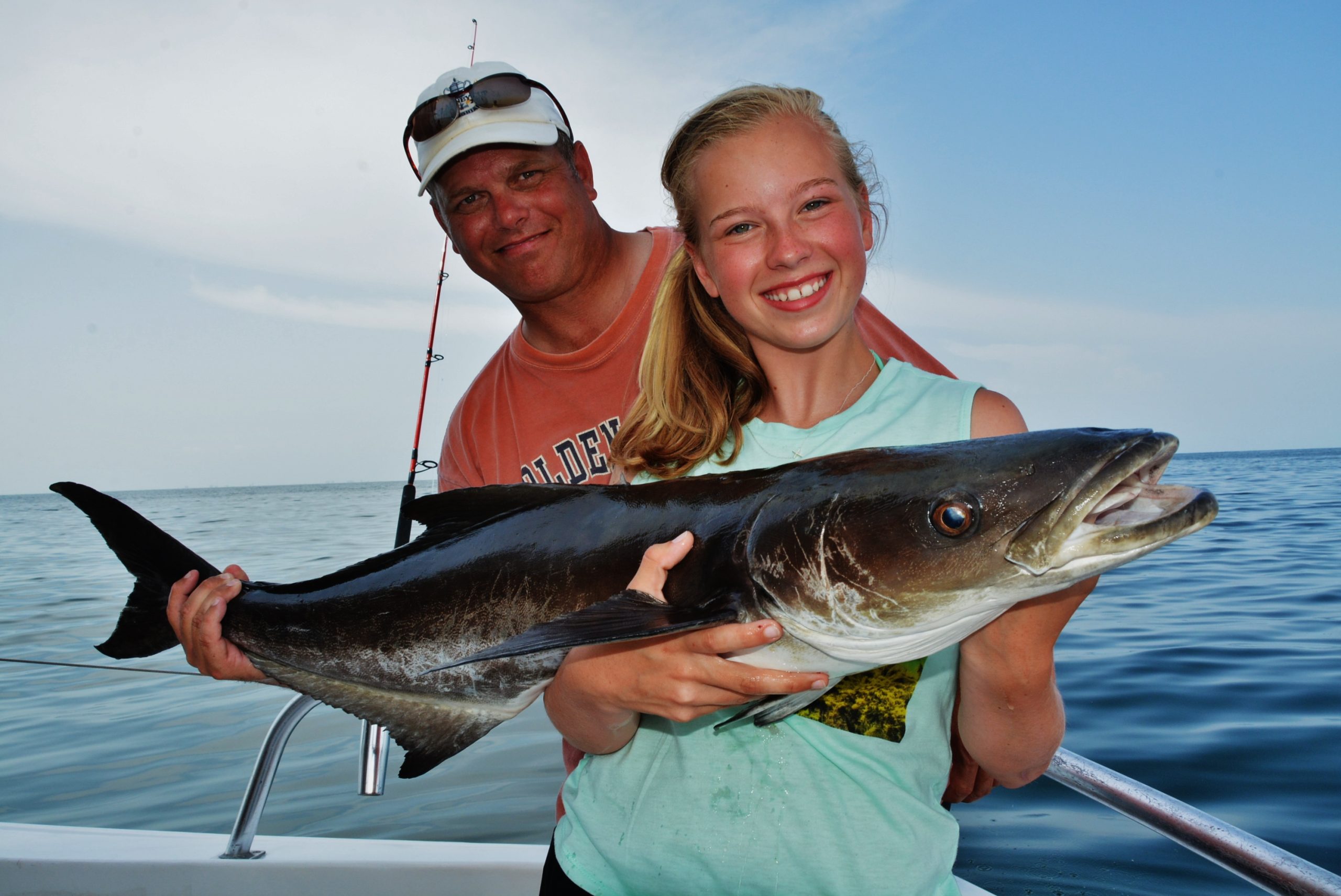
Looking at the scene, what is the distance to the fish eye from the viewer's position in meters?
1.45

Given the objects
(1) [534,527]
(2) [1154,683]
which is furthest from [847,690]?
(2) [1154,683]

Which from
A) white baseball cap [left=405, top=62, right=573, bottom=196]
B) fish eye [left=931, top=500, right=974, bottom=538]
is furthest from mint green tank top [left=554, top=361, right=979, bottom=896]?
white baseball cap [left=405, top=62, right=573, bottom=196]

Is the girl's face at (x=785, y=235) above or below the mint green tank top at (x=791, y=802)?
above

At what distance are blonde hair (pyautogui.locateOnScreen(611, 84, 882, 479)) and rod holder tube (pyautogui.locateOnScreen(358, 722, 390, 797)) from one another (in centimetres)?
148

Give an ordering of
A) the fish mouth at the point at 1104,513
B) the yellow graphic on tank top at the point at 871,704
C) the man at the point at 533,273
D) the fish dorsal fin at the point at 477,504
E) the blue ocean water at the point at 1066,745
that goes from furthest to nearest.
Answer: the blue ocean water at the point at 1066,745 → the man at the point at 533,273 → the fish dorsal fin at the point at 477,504 → the yellow graphic on tank top at the point at 871,704 → the fish mouth at the point at 1104,513

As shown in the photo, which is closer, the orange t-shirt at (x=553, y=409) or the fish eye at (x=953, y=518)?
the fish eye at (x=953, y=518)

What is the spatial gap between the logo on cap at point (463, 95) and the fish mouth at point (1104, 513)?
295 centimetres

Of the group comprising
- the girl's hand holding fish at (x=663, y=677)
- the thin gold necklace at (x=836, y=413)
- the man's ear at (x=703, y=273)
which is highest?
the man's ear at (x=703, y=273)

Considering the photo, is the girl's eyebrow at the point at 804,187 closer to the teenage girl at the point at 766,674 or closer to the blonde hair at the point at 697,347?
the teenage girl at the point at 766,674

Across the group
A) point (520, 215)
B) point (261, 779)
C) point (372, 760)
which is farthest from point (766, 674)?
point (520, 215)

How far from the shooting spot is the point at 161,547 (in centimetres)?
285

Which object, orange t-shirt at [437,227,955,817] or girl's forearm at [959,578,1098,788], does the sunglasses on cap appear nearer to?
orange t-shirt at [437,227,955,817]

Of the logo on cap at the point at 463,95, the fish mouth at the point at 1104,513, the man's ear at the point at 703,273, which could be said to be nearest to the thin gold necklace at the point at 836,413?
the man's ear at the point at 703,273

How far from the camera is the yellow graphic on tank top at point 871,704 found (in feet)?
5.95
